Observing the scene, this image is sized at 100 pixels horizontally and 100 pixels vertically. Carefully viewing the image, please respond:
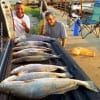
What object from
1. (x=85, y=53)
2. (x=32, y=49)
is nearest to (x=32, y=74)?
(x=32, y=49)

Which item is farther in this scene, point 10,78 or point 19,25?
point 19,25

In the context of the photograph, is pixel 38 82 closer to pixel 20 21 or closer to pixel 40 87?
pixel 40 87

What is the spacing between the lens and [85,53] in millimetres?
11664

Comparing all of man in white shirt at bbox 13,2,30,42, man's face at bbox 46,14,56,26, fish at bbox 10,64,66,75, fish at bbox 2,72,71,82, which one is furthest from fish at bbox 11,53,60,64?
man in white shirt at bbox 13,2,30,42

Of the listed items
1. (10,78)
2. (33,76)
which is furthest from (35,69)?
(10,78)

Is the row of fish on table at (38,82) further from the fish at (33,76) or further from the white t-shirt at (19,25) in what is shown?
the white t-shirt at (19,25)

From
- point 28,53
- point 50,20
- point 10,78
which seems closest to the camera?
point 10,78

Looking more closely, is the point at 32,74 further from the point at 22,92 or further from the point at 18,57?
the point at 18,57

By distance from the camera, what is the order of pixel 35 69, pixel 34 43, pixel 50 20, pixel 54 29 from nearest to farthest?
pixel 35 69 < pixel 34 43 < pixel 50 20 < pixel 54 29

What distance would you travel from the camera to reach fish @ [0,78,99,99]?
4316 millimetres

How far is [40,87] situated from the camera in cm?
442

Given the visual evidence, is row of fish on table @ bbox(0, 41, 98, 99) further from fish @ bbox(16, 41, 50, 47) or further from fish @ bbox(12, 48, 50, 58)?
fish @ bbox(16, 41, 50, 47)

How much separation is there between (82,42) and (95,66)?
4.81 meters

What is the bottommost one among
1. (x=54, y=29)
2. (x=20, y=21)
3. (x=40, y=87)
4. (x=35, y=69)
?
(x=54, y=29)
